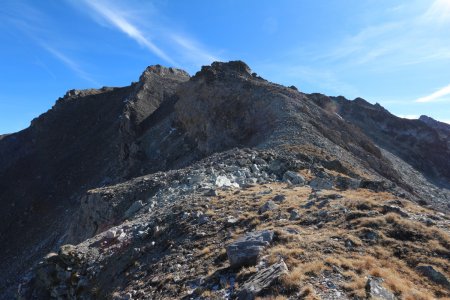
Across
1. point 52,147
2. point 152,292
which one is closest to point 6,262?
point 52,147

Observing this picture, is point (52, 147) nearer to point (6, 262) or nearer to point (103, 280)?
point (6, 262)

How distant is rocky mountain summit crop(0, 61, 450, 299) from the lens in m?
10.8

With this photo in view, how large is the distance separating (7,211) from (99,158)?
864 inches

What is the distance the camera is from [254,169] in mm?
25812

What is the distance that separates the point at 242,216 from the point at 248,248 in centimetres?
395

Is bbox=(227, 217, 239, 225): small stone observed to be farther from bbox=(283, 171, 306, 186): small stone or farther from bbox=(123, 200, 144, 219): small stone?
bbox=(123, 200, 144, 219): small stone

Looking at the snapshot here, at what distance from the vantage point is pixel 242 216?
16.0m

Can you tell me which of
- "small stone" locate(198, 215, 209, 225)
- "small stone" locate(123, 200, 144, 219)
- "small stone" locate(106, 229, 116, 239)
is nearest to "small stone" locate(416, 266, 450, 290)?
"small stone" locate(198, 215, 209, 225)

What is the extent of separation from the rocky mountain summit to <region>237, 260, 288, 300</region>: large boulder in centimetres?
5

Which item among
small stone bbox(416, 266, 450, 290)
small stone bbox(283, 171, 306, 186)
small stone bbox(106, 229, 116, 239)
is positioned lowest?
small stone bbox(416, 266, 450, 290)

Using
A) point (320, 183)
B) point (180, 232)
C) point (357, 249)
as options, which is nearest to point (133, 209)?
point (180, 232)

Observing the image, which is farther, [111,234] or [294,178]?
[294,178]

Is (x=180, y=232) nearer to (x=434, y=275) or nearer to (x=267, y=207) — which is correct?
(x=267, y=207)

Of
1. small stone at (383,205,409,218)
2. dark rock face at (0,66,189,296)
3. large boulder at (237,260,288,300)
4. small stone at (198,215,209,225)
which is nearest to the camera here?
large boulder at (237,260,288,300)
